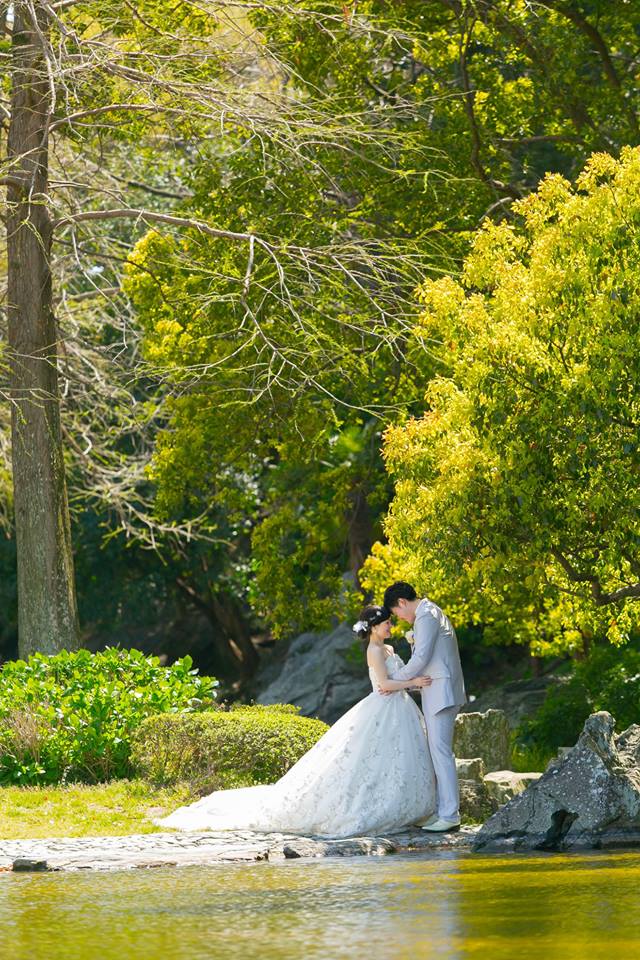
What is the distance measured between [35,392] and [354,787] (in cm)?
736

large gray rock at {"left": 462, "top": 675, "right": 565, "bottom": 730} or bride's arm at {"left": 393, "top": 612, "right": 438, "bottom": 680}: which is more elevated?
bride's arm at {"left": 393, "top": 612, "right": 438, "bottom": 680}

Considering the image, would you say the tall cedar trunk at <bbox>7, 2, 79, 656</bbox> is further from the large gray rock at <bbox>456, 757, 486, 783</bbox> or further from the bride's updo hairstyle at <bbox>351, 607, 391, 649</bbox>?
the large gray rock at <bbox>456, 757, 486, 783</bbox>

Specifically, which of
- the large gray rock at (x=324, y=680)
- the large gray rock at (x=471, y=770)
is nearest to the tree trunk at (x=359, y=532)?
the large gray rock at (x=324, y=680)

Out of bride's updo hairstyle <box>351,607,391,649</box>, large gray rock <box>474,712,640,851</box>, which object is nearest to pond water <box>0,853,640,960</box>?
large gray rock <box>474,712,640,851</box>

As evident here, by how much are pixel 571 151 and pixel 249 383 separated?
553 centimetres

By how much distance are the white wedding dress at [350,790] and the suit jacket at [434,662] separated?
0.74 feet

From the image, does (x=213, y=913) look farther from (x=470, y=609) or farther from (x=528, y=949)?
(x=470, y=609)

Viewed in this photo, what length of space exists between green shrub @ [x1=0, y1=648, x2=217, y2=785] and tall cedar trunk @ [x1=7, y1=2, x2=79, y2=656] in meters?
2.47

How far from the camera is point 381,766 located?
12.5 m

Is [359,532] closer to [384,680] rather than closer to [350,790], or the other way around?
[384,680]

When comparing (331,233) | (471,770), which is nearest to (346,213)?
(331,233)

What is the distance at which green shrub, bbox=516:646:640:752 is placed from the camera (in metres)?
18.6

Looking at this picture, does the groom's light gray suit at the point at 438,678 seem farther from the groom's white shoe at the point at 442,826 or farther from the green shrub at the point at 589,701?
the green shrub at the point at 589,701

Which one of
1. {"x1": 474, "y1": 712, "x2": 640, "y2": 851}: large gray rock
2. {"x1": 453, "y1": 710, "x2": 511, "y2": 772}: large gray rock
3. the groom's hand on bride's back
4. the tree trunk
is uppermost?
the tree trunk
